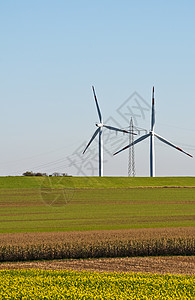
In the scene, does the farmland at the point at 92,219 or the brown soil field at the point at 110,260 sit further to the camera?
the farmland at the point at 92,219

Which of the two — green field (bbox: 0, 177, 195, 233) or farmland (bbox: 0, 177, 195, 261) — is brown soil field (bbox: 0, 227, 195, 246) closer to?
farmland (bbox: 0, 177, 195, 261)

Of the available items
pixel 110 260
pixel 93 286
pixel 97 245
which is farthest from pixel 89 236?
pixel 93 286

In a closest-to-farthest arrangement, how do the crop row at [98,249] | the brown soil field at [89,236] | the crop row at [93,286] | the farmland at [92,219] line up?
the crop row at [93,286] < the crop row at [98,249] < the farmland at [92,219] < the brown soil field at [89,236]

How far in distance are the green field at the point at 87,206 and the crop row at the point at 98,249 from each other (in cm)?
776

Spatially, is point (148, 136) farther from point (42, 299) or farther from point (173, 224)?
point (42, 299)

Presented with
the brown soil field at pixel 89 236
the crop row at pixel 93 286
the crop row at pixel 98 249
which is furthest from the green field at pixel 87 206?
the crop row at pixel 93 286

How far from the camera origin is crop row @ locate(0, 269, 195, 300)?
15.2 meters

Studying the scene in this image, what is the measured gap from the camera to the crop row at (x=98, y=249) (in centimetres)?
2750

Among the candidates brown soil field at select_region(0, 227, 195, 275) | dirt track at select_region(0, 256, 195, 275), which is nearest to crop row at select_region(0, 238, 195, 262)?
brown soil field at select_region(0, 227, 195, 275)

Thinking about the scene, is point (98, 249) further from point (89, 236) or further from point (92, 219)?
point (92, 219)

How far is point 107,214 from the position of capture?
46.4 m

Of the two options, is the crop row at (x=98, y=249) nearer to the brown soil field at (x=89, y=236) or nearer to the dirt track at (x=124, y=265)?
the brown soil field at (x=89, y=236)

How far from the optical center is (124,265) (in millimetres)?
25641

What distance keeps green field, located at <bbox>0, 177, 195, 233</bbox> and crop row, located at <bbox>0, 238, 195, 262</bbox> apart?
25.5 feet
